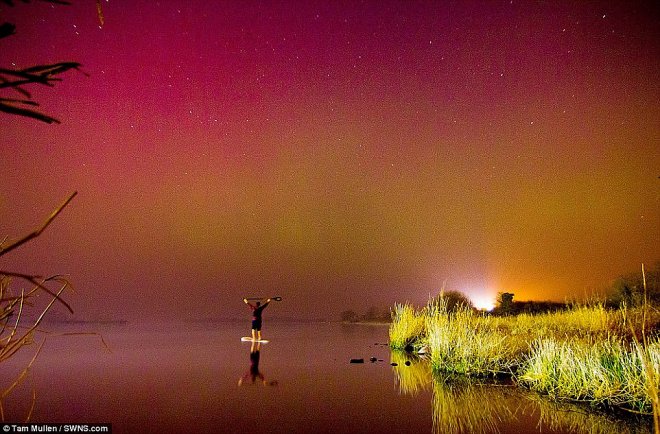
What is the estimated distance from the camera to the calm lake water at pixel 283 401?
741 centimetres

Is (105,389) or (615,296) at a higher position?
(615,296)

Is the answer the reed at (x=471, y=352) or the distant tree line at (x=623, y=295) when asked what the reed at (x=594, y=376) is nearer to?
the reed at (x=471, y=352)

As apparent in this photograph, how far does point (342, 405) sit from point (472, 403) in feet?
8.12

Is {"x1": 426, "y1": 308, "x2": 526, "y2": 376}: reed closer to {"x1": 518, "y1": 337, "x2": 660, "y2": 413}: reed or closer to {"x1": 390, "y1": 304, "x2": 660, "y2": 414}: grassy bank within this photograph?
{"x1": 390, "y1": 304, "x2": 660, "y2": 414}: grassy bank

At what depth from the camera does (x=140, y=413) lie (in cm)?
847

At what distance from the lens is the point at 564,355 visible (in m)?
9.16

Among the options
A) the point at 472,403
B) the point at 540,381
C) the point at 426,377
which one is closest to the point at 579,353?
the point at 540,381

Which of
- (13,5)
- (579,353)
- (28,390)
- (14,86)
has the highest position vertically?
(13,5)

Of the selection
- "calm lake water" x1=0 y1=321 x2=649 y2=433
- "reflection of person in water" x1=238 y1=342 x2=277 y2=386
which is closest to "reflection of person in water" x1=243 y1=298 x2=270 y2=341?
"reflection of person in water" x1=238 y1=342 x2=277 y2=386

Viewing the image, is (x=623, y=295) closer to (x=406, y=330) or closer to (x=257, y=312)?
(x=406, y=330)

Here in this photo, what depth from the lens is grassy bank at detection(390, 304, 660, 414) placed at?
306 inches

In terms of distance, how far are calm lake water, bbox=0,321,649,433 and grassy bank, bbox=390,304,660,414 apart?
0.59 m

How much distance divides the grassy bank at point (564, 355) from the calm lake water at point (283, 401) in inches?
23.1

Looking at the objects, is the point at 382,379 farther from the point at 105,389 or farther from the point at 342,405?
the point at 105,389
